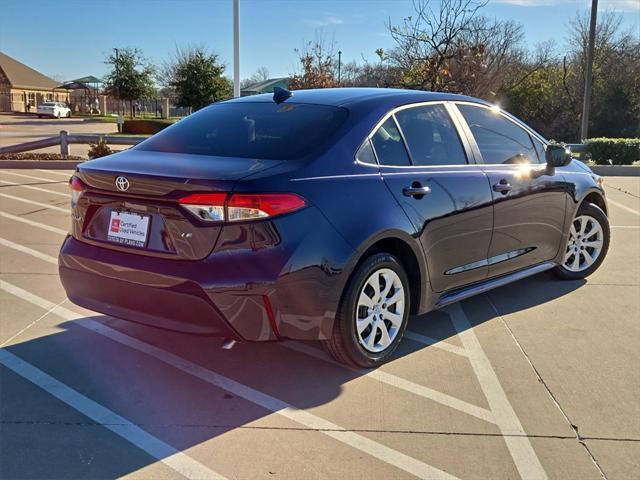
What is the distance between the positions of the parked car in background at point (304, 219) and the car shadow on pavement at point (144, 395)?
1.22 feet

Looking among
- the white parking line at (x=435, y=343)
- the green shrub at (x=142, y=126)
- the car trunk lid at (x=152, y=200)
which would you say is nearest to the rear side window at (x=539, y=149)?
the white parking line at (x=435, y=343)

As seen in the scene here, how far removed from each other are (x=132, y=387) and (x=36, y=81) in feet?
238

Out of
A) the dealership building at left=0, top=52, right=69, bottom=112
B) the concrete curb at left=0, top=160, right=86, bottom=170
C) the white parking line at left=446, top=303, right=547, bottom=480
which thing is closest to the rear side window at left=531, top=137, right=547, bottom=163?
the white parking line at left=446, top=303, right=547, bottom=480

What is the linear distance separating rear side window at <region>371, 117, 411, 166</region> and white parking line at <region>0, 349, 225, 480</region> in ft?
6.69

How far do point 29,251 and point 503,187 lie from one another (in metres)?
4.87

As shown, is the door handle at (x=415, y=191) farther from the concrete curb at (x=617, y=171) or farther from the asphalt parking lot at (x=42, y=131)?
the asphalt parking lot at (x=42, y=131)

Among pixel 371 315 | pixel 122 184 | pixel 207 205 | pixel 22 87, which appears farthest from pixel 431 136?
pixel 22 87

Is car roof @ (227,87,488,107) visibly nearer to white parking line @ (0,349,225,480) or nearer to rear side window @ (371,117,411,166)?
rear side window @ (371,117,411,166)

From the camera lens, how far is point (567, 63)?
33188 millimetres

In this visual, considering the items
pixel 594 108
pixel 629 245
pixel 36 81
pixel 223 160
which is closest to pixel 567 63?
pixel 594 108

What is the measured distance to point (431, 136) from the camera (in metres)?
4.26

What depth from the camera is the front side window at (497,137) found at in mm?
4633

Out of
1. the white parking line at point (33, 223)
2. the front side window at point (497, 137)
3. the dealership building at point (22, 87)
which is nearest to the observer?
the front side window at point (497, 137)

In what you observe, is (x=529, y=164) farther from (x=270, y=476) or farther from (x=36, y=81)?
(x=36, y=81)
